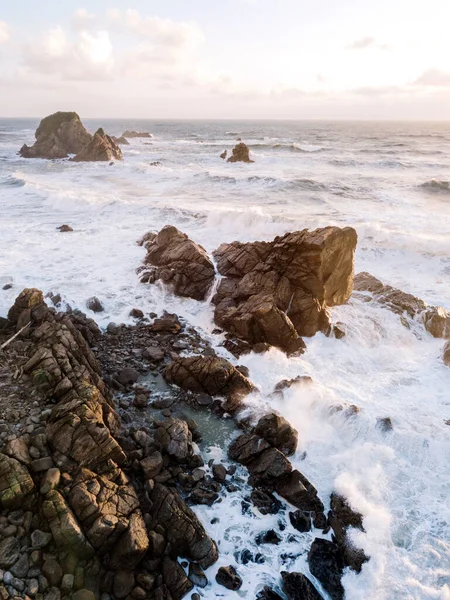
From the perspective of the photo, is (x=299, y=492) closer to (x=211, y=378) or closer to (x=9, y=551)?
(x=211, y=378)

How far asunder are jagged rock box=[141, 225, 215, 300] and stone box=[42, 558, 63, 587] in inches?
593

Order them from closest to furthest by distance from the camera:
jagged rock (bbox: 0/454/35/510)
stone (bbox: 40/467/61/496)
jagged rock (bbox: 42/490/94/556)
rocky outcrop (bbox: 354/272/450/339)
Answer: jagged rock (bbox: 42/490/94/556) → jagged rock (bbox: 0/454/35/510) → stone (bbox: 40/467/61/496) → rocky outcrop (bbox: 354/272/450/339)

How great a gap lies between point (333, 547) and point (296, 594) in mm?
1700

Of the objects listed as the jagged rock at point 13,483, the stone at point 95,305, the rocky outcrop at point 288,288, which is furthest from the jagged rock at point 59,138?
the jagged rock at point 13,483

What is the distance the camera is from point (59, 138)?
87.4 meters

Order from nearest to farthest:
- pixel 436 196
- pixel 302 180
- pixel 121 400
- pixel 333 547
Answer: pixel 333 547, pixel 121 400, pixel 436 196, pixel 302 180

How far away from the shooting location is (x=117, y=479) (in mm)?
10789

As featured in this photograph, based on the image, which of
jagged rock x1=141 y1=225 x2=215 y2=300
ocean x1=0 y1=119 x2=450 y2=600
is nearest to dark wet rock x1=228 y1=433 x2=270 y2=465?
ocean x1=0 y1=119 x2=450 y2=600

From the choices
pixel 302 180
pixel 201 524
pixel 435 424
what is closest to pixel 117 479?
pixel 201 524

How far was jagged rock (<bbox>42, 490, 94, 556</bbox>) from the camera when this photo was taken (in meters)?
9.09

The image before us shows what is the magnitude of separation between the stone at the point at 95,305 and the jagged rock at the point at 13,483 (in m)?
11.2

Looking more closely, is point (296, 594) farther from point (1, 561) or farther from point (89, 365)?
point (89, 365)

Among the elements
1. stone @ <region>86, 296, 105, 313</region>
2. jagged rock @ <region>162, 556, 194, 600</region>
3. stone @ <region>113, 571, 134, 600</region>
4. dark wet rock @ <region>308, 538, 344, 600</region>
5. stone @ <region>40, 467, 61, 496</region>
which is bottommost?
dark wet rock @ <region>308, 538, 344, 600</region>

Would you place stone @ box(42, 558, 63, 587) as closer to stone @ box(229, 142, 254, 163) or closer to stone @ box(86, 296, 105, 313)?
stone @ box(86, 296, 105, 313)
